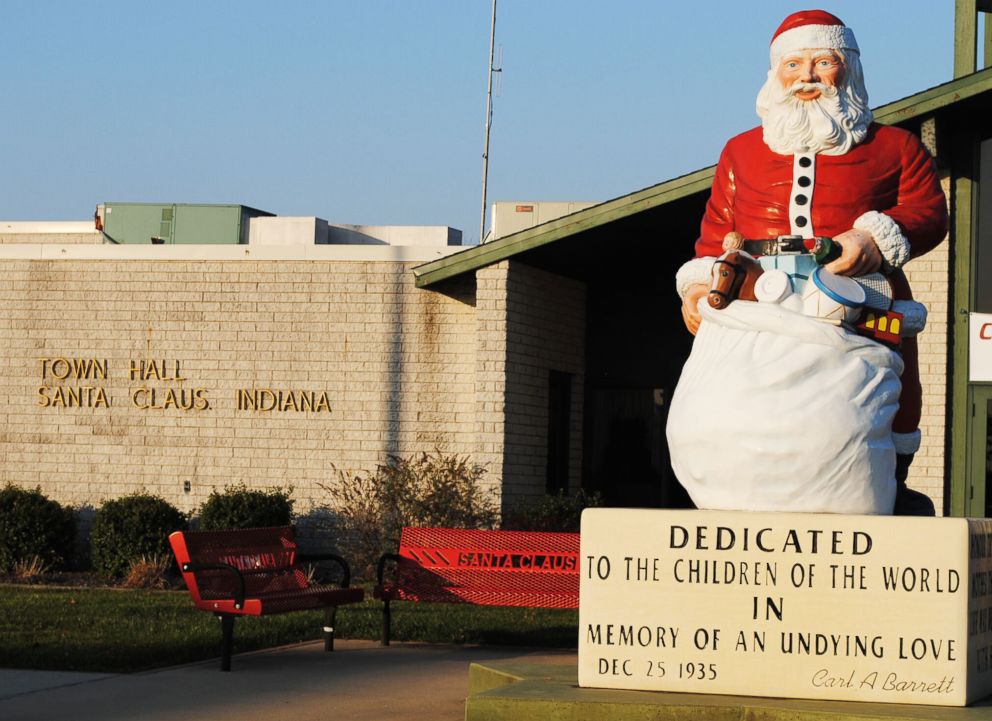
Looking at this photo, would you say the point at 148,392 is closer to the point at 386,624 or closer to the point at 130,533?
the point at 130,533

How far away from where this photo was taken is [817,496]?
7.14m

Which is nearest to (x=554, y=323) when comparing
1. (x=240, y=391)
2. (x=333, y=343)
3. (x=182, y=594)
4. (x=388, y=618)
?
(x=333, y=343)

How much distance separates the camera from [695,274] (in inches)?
315

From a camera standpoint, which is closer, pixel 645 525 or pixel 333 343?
pixel 645 525

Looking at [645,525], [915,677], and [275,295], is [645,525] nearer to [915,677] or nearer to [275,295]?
[915,677]

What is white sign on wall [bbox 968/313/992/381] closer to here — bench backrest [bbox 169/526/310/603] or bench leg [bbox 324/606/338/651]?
bench backrest [bbox 169/526/310/603]

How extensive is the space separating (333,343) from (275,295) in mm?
890

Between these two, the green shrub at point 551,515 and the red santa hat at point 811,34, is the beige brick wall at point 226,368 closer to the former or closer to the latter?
the green shrub at point 551,515

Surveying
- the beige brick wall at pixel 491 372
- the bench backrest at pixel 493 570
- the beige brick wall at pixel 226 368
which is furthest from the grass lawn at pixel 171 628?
the beige brick wall at pixel 226 368

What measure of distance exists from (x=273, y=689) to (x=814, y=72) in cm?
481

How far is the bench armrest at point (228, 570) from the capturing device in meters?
10.1

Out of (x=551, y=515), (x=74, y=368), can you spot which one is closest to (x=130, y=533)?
(x=74, y=368)

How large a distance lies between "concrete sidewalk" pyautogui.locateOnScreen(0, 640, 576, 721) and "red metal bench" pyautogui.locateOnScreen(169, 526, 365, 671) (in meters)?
0.38

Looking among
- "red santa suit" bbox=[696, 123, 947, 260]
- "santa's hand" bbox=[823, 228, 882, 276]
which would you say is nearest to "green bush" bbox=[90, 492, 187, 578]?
"red santa suit" bbox=[696, 123, 947, 260]
